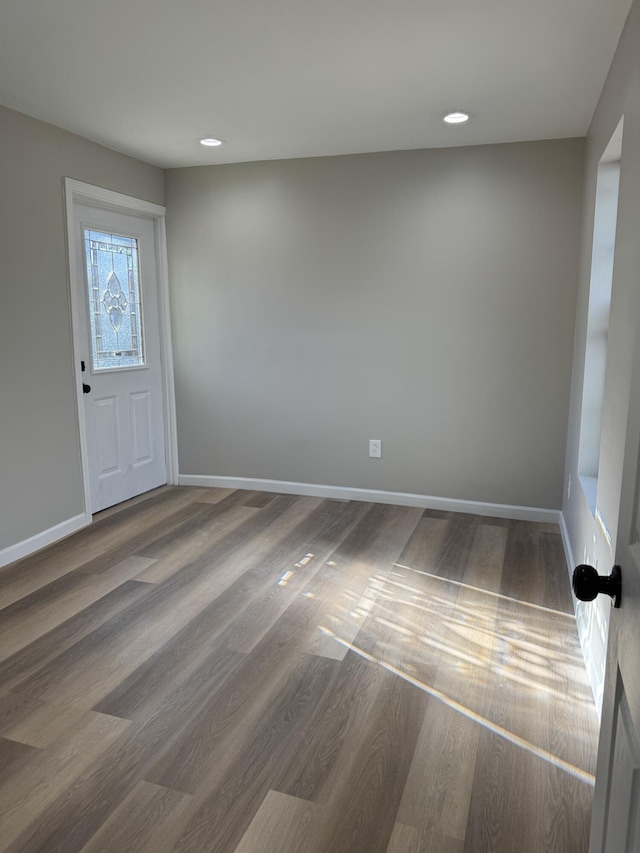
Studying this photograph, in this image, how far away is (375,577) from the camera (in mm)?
3184

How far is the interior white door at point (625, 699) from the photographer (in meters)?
0.79

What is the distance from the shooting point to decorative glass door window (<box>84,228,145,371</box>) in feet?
13.3

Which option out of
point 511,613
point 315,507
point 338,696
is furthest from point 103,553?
point 511,613

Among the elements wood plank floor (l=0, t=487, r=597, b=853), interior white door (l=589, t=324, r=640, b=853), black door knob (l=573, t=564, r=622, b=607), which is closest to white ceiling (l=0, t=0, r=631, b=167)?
interior white door (l=589, t=324, r=640, b=853)

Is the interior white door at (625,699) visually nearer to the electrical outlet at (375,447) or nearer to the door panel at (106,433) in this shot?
the electrical outlet at (375,447)

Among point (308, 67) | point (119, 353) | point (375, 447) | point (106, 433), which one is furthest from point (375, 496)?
point (308, 67)

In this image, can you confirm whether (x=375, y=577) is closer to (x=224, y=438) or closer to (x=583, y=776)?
(x=583, y=776)

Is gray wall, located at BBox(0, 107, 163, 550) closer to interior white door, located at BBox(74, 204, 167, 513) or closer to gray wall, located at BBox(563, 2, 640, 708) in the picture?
interior white door, located at BBox(74, 204, 167, 513)

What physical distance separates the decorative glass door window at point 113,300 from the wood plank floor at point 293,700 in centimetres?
135

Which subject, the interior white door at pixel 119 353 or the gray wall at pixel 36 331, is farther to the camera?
the interior white door at pixel 119 353

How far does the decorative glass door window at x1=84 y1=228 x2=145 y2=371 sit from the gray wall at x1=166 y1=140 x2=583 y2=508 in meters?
0.34

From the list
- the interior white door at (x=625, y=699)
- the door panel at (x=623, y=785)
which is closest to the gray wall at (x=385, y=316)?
the interior white door at (x=625, y=699)

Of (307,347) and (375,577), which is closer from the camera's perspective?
(375,577)

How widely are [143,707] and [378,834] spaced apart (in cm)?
93
